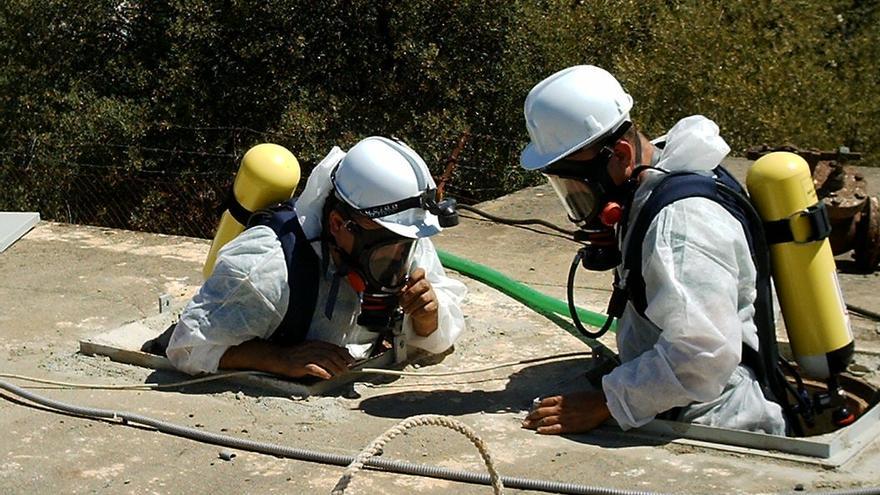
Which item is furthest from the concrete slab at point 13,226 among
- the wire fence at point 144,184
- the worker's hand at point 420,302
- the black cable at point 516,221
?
the worker's hand at point 420,302

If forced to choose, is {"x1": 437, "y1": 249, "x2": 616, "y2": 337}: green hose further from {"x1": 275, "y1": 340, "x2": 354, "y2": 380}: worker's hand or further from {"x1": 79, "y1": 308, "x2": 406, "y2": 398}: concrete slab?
{"x1": 275, "y1": 340, "x2": 354, "y2": 380}: worker's hand

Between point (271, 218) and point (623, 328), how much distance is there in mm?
1387

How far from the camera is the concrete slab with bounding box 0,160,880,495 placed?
431cm

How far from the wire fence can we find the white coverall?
5.60 meters

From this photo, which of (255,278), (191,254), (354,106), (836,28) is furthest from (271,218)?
(836,28)

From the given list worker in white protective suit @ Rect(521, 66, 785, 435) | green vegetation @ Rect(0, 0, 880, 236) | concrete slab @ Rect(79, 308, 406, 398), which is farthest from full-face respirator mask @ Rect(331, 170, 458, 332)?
green vegetation @ Rect(0, 0, 880, 236)

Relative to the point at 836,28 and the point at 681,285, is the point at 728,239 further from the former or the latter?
the point at 836,28

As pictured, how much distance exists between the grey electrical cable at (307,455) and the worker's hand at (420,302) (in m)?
0.86

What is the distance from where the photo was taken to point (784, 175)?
15.0ft

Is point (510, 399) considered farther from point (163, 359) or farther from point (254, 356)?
point (163, 359)

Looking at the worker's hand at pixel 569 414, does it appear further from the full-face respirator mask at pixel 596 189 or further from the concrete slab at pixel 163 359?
the concrete slab at pixel 163 359

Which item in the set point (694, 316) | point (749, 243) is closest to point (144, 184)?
point (749, 243)

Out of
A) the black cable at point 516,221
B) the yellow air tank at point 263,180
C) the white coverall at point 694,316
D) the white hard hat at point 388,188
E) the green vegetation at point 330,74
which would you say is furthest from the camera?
the green vegetation at point 330,74

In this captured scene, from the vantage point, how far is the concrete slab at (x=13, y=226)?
301 inches
